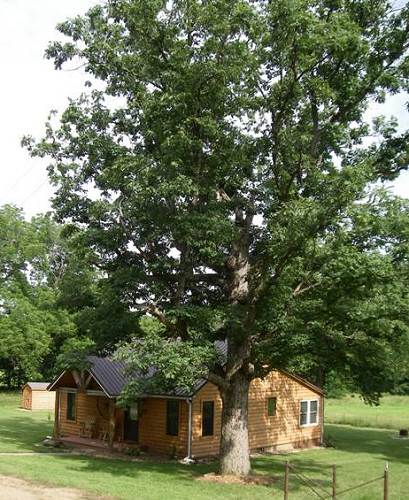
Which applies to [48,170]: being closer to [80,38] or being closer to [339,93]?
[80,38]

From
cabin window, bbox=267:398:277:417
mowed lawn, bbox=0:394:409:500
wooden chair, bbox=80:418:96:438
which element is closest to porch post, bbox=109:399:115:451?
mowed lawn, bbox=0:394:409:500

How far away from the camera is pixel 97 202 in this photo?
18297 millimetres

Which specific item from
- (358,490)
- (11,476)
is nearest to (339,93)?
(358,490)

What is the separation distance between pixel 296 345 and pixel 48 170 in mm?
9832

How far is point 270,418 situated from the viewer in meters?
28.5

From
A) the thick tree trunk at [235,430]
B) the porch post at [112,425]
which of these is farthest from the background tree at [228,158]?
the porch post at [112,425]

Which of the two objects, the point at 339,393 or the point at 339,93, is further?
the point at 339,393

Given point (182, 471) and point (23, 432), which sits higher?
point (182, 471)

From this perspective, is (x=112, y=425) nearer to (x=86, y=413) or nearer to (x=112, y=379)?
(x=112, y=379)

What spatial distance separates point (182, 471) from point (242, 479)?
285 cm

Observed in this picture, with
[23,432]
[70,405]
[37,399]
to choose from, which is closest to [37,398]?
[37,399]

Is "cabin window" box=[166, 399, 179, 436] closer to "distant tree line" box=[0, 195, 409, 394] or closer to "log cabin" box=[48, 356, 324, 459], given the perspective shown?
"log cabin" box=[48, 356, 324, 459]

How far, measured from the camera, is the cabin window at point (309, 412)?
1212 inches

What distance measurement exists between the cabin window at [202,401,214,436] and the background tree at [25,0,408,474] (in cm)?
515
